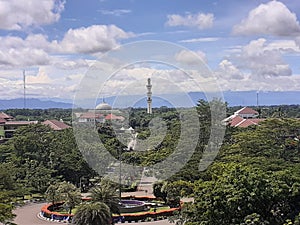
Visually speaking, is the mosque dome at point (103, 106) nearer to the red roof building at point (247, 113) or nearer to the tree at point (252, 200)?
the red roof building at point (247, 113)

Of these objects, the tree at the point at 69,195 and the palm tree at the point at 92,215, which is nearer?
the palm tree at the point at 92,215

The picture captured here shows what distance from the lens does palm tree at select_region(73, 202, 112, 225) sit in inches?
760

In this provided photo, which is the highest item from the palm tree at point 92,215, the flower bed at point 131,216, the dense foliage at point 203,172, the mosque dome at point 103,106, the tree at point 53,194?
the mosque dome at point 103,106

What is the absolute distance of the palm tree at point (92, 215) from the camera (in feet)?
63.4

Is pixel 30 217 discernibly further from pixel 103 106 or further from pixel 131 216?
pixel 103 106

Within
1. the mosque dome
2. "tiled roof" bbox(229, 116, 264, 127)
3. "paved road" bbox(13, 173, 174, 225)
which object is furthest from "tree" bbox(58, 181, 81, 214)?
the mosque dome

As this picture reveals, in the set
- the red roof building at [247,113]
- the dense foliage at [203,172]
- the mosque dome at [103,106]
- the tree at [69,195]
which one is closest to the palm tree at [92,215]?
the dense foliage at [203,172]

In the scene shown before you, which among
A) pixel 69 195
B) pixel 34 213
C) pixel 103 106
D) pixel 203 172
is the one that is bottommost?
pixel 34 213

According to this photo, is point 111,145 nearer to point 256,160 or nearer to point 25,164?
point 25,164

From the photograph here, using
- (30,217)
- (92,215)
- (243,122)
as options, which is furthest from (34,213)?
(243,122)

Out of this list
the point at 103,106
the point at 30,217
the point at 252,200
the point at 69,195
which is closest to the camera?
the point at 252,200

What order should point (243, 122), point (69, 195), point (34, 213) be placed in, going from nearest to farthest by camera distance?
point (69, 195)
point (34, 213)
point (243, 122)

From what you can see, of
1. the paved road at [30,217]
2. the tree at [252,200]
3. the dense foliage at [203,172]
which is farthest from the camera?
the paved road at [30,217]

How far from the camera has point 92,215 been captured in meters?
19.3
